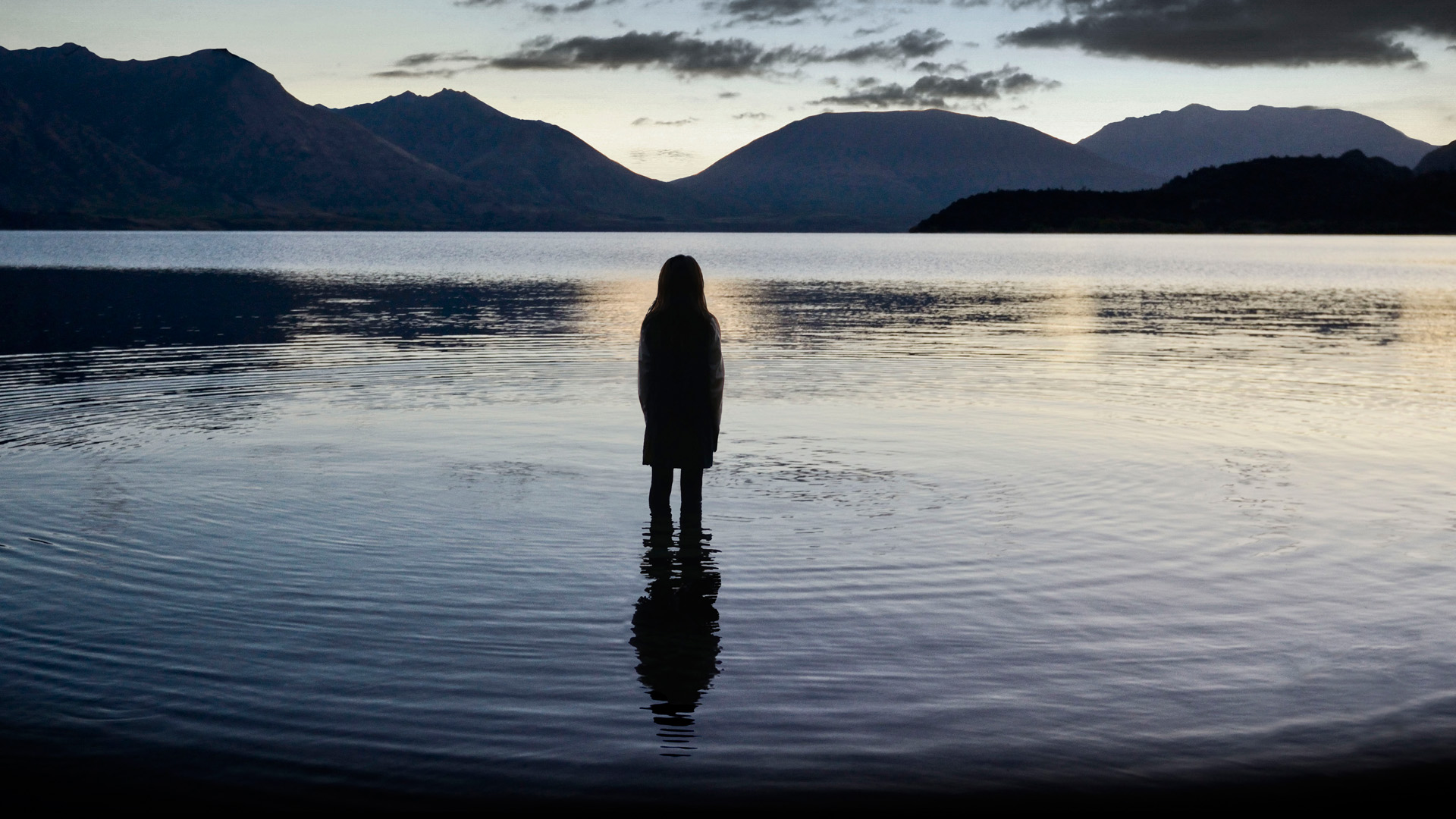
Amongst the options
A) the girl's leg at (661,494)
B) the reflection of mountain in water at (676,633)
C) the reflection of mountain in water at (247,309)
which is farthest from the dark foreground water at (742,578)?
the reflection of mountain in water at (247,309)

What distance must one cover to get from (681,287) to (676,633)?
3.42 metres

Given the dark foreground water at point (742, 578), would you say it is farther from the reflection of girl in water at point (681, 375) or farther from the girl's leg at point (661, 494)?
the reflection of girl in water at point (681, 375)

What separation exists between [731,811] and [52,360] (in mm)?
25849

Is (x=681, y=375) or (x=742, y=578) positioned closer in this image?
(x=742, y=578)

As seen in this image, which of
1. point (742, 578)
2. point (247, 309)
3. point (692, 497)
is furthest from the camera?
point (247, 309)

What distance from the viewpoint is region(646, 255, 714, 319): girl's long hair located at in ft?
35.5

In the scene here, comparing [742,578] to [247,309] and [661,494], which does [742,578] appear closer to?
[661,494]

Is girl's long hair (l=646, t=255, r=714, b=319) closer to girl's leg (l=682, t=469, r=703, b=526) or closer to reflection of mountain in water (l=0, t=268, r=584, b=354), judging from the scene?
girl's leg (l=682, t=469, r=703, b=526)

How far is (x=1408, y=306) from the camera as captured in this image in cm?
4634

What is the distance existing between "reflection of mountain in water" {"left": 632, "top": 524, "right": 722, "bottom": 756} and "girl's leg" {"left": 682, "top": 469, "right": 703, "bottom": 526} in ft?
0.96

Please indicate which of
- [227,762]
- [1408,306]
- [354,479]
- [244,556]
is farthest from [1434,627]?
[1408,306]

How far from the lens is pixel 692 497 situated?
1163 centimetres

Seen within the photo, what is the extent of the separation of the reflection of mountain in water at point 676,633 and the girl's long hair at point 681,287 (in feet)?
7.33

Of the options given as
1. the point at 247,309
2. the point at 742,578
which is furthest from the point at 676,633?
the point at 247,309
